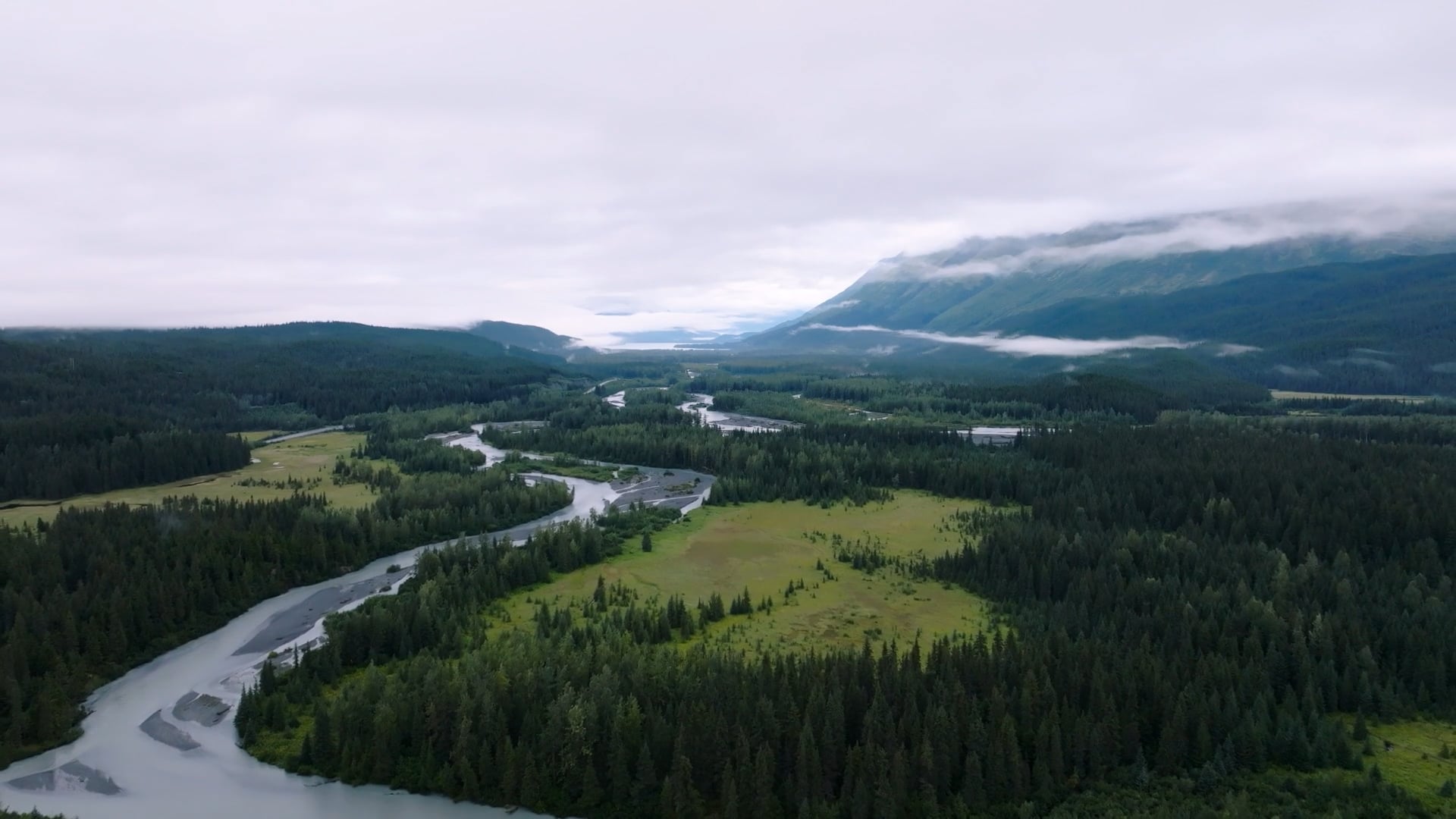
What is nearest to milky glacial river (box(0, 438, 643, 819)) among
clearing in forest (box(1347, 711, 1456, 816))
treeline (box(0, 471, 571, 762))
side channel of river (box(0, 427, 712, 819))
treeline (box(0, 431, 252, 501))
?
side channel of river (box(0, 427, 712, 819))

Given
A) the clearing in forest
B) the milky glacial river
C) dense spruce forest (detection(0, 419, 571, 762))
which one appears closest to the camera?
the clearing in forest

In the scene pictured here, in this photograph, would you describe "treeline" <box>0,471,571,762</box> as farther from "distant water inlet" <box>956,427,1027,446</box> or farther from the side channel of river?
"distant water inlet" <box>956,427,1027,446</box>

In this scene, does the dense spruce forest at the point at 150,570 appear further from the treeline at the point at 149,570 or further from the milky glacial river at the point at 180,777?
the milky glacial river at the point at 180,777

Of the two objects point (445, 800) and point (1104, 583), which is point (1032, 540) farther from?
point (445, 800)

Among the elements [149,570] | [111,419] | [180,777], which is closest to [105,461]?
[111,419]

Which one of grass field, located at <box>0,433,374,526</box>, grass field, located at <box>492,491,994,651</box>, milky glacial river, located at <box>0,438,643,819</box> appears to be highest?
grass field, located at <box>0,433,374,526</box>

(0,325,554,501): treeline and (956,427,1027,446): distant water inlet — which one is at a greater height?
(0,325,554,501): treeline

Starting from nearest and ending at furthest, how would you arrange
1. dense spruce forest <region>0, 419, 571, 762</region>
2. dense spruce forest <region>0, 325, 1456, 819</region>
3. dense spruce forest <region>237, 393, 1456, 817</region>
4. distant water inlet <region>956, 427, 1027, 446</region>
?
dense spruce forest <region>237, 393, 1456, 817</region>
dense spruce forest <region>0, 325, 1456, 819</region>
dense spruce forest <region>0, 419, 571, 762</region>
distant water inlet <region>956, 427, 1027, 446</region>

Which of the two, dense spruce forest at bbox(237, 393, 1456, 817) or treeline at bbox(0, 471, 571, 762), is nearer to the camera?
dense spruce forest at bbox(237, 393, 1456, 817)
